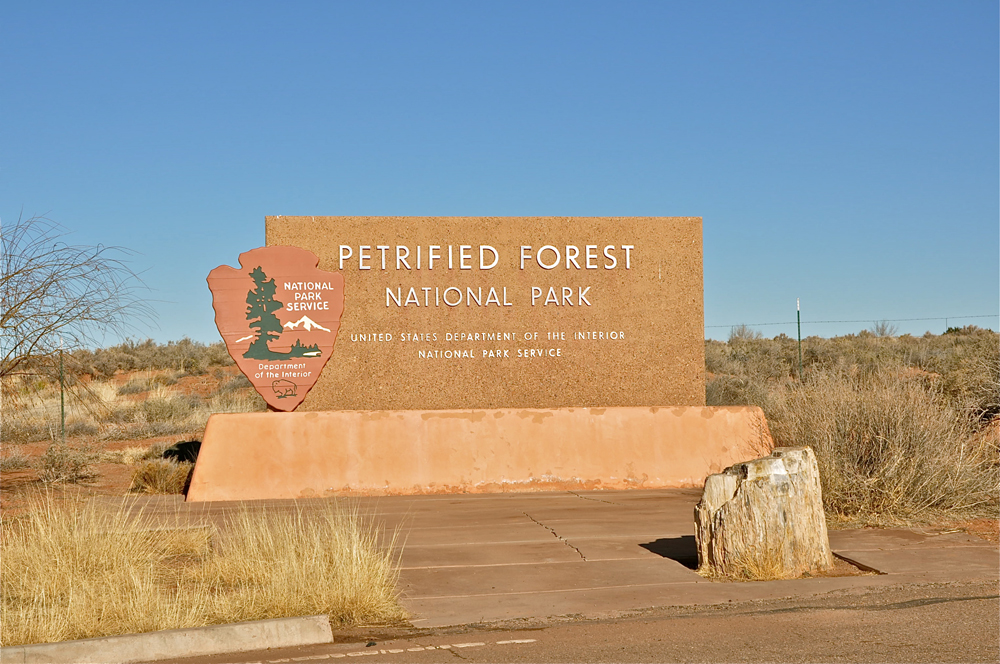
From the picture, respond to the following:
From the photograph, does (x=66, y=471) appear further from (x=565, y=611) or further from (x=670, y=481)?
(x=565, y=611)

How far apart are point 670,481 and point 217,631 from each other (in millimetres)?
8519

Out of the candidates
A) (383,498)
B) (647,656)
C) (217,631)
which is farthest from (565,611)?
(383,498)

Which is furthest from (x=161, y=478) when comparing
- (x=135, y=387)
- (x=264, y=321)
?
(x=135, y=387)

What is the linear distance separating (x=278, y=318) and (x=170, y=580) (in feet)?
19.6

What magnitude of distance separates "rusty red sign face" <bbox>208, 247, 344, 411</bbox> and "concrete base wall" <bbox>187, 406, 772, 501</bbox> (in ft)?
1.81

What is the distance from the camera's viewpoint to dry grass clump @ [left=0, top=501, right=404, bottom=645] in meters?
6.19

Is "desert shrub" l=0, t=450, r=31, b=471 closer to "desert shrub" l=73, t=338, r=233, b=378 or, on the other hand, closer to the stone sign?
the stone sign

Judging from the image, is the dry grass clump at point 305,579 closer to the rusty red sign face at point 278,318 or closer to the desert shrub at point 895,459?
the rusty red sign face at point 278,318

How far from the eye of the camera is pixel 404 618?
260 inches

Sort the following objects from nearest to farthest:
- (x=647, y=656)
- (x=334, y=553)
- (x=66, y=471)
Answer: (x=647, y=656), (x=334, y=553), (x=66, y=471)

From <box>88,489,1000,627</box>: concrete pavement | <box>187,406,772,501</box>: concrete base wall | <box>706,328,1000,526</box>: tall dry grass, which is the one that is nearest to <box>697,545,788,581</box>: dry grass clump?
<box>88,489,1000,627</box>: concrete pavement

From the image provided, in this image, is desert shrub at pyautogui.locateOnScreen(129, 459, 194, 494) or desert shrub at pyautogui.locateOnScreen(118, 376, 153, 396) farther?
desert shrub at pyautogui.locateOnScreen(118, 376, 153, 396)

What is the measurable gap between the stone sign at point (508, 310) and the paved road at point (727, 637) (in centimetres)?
702

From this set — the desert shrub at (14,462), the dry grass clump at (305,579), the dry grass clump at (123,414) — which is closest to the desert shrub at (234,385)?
the dry grass clump at (123,414)
